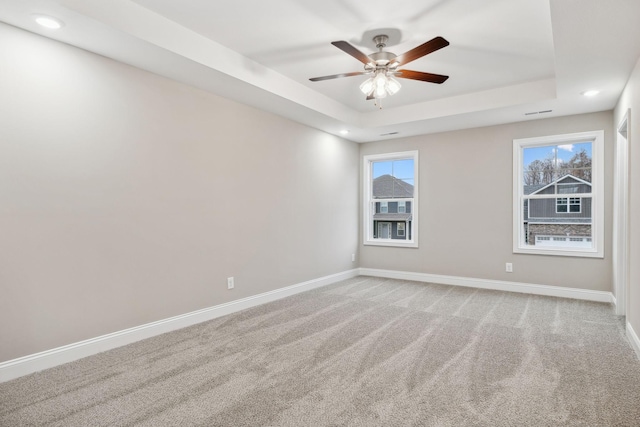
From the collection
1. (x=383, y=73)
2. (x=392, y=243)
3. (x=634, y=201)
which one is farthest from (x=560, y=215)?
(x=383, y=73)

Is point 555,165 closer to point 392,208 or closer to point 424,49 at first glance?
point 392,208

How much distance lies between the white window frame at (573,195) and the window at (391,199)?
148cm

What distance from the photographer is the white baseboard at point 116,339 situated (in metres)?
2.44

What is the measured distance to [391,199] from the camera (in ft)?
20.5

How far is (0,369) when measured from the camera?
7.70 feet

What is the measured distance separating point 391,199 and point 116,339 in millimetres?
4648

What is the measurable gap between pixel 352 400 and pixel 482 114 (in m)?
3.99

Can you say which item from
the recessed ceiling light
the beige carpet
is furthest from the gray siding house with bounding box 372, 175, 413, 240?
the recessed ceiling light

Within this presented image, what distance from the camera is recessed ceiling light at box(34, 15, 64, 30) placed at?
2.33 m

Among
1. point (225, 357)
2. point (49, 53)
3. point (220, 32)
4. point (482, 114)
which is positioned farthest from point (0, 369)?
point (482, 114)

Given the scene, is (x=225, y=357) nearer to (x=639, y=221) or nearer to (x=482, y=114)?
(x=639, y=221)

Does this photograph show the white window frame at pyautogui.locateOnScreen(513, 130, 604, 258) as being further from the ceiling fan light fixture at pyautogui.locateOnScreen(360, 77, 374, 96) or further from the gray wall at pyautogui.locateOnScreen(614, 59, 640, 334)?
the ceiling fan light fixture at pyautogui.locateOnScreen(360, 77, 374, 96)

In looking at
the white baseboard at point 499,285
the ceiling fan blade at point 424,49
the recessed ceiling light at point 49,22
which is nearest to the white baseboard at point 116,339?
the white baseboard at point 499,285

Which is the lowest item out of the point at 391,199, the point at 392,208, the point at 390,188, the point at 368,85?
the point at 392,208
